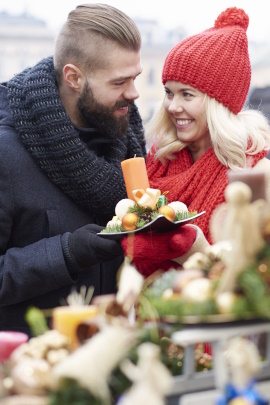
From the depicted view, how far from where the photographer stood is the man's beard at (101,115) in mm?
2053

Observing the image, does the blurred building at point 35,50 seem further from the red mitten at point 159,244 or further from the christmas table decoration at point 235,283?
the christmas table decoration at point 235,283

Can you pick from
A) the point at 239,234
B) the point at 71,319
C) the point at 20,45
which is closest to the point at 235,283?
the point at 239,234

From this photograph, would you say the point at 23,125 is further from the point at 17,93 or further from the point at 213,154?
the point at 213,154

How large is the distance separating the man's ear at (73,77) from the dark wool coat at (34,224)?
14cm

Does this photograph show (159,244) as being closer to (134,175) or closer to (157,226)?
(157,226)

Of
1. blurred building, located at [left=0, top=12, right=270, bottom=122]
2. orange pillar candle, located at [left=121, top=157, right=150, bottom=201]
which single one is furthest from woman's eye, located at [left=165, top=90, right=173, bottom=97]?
blurred building, located at [left=0, top=12, right=270, bottom=122]

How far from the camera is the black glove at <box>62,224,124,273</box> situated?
1.74 meters

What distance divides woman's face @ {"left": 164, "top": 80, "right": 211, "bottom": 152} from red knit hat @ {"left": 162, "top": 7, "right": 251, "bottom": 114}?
25mm

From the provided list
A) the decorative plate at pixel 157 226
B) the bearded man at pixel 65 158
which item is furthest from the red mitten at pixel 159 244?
the bearded man at pixel 65 158

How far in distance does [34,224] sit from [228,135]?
630mm

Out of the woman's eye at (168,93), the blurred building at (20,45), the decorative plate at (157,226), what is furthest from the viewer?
the blurred building at (20,45)

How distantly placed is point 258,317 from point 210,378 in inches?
5.3

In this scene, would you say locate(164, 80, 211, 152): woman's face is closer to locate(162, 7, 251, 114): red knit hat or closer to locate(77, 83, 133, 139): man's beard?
locate(162, 7, 251, 114): red knit hat

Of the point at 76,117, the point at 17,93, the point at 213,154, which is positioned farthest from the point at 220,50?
the point at 17,93
